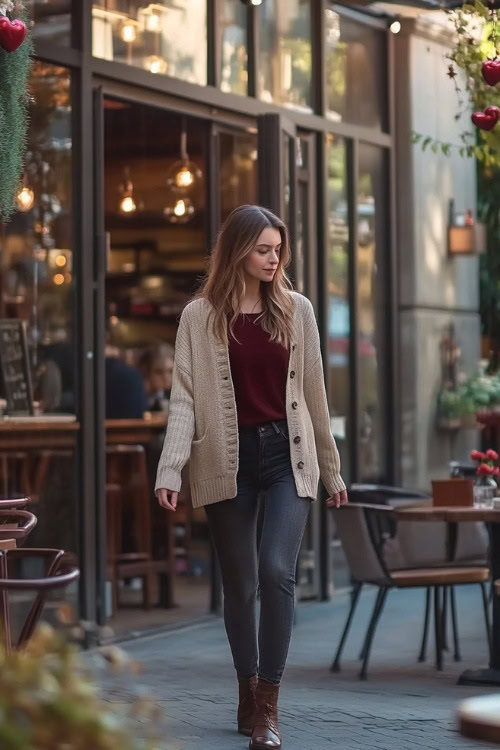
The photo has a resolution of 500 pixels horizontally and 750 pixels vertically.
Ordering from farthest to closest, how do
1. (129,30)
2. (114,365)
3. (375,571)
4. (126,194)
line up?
(126,194) → (114,365) → (129,30) → (375,571)

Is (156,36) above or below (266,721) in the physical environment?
above

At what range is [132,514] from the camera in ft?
31.7

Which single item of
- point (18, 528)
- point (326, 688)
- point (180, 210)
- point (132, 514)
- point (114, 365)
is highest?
point (180, 210)

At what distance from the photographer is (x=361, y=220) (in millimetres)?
10531

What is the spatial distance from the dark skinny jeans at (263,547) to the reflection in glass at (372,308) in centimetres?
526

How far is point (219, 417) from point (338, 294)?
512 centimetres

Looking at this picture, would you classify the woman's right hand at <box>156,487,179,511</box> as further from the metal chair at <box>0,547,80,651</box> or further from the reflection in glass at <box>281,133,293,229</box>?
the reflection in glass at <box>281,133,293,229</box>

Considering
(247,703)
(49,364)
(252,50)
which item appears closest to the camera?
(247,703)

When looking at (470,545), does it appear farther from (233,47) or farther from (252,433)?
(233,47)

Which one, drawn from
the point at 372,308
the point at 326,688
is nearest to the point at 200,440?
the point at 326,688

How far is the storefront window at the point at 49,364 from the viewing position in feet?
24.5

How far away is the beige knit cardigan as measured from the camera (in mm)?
5121

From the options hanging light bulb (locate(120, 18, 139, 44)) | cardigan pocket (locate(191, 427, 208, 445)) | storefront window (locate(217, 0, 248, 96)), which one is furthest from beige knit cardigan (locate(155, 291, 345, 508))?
storefront window (locate(217, 0, 248, 96))

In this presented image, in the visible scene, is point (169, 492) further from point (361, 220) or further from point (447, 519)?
point (361, 220)
